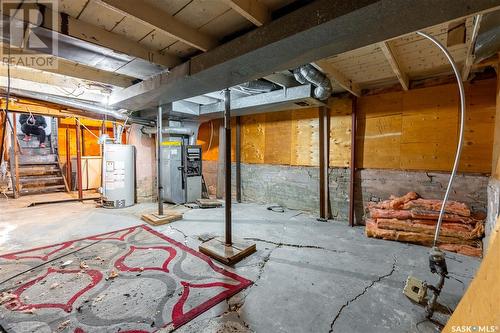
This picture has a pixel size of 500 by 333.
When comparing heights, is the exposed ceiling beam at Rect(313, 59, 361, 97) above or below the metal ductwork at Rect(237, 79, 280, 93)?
below

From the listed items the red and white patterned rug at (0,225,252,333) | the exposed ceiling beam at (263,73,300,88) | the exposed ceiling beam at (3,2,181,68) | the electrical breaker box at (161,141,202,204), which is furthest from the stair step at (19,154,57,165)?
the exposed ceiling beam at (263,73,300,88)

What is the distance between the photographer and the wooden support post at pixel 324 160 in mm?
3992

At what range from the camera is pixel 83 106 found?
389cm

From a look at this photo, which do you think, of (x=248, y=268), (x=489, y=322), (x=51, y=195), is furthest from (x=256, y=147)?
(x=51, y=195)

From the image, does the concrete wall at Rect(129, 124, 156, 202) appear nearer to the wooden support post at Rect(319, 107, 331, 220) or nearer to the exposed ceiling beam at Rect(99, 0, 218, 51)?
the wooden support post at Rect(319, 107, 331, 220)

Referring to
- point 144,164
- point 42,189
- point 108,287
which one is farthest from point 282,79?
point 42,189

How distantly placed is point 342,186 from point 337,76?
75.0 inches

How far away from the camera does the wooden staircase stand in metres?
5.45

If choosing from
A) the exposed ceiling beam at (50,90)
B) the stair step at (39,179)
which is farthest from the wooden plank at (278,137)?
the stair step at (39,179)

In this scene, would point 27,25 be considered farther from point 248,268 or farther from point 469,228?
point 469,228

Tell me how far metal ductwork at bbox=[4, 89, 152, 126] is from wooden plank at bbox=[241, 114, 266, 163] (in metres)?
2.11

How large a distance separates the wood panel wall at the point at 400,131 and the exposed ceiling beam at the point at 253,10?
2773 mm

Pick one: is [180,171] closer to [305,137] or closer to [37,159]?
[305,137]

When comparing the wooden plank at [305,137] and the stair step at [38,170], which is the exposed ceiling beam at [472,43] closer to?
the wooden plank at [305,137]
